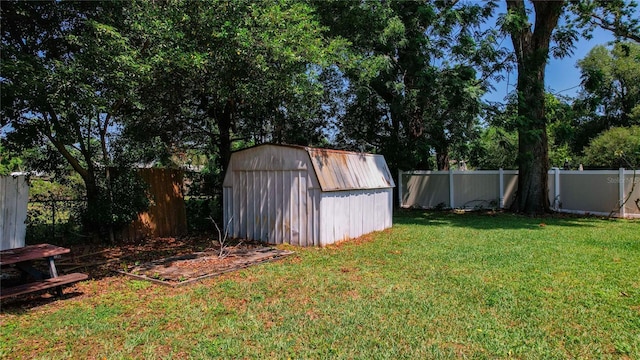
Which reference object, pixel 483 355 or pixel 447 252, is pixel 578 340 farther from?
Result: pixel 447 252

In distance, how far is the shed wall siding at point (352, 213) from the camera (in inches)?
308

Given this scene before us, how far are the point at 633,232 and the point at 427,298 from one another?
7.68m

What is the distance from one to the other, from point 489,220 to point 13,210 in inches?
468

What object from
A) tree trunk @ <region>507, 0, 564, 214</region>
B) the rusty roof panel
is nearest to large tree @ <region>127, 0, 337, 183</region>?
the rusty roof panel

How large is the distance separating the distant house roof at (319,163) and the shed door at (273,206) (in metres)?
0.19

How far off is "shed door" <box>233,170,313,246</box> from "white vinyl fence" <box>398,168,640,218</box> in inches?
356

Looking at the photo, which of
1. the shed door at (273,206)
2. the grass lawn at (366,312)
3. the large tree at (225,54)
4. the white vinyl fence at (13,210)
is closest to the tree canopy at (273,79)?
the large tree at (225,54)

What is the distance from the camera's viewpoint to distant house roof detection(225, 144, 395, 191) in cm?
785

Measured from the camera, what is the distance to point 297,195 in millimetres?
7941

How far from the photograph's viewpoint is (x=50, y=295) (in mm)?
4926

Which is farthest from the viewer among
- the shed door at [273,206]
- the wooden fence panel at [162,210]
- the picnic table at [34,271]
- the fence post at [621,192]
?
the fence post at [621,192]

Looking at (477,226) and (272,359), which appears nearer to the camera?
(272,359)

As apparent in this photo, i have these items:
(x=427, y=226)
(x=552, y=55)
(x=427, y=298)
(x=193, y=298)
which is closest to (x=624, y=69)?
(x=552, y=55)

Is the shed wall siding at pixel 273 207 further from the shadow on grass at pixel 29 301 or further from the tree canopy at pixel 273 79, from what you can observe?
the shadow on grass at pixel 29 301
